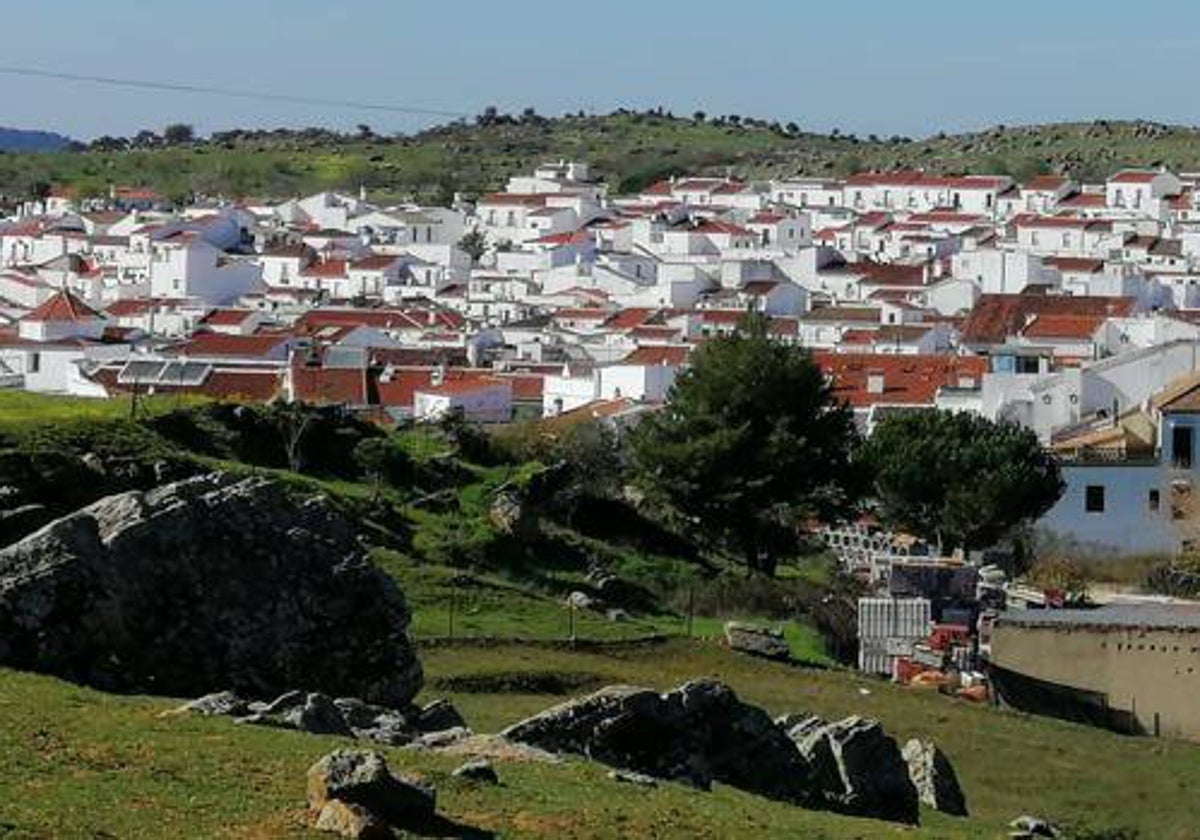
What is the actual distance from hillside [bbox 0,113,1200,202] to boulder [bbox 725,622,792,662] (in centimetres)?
11537

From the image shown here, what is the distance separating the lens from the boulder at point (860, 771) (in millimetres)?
17797

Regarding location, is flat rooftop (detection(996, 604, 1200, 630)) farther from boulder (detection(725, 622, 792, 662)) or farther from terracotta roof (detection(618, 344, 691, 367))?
terracotta roof (detection(618, 344, 691, 367))

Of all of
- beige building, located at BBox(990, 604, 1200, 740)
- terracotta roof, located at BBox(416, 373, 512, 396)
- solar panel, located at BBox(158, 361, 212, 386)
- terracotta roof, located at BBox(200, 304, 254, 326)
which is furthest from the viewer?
terracotta roof, located at BBox(200, 304, 254, 326)

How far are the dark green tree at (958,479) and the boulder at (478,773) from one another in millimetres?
27305

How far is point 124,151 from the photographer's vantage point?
17525cm

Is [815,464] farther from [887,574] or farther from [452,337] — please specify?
[452,337]

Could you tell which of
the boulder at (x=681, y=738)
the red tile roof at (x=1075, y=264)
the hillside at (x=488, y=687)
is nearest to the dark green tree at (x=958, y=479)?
the hillside at (x=488, y=687)

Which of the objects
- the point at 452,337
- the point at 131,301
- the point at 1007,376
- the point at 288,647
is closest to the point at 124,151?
the point at 131,301

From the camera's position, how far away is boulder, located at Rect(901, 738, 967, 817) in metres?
20.0

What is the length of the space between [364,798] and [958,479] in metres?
29.9

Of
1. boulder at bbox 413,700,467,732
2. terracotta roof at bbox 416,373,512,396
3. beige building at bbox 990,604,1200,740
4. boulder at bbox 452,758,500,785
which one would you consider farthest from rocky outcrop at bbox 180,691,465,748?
terracotta roof at bbox 416,373,512,396

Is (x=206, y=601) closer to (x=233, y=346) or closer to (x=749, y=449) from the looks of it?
(x=749, y=449)

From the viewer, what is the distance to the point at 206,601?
58.9 ft

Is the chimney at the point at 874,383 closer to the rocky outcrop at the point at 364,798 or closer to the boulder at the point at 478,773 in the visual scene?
the boulder at the point at 478,773
